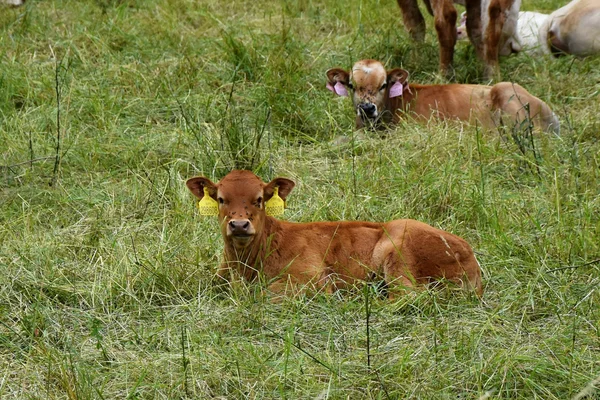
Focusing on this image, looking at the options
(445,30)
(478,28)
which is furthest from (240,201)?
(478,28)

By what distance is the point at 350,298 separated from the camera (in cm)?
601

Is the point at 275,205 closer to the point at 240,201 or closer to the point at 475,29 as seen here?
the point at 240,201

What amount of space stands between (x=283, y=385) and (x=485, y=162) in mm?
3584

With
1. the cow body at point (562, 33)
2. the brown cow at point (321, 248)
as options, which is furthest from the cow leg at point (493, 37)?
the brown cow at point (321, 248)

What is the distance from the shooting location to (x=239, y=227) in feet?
19.3

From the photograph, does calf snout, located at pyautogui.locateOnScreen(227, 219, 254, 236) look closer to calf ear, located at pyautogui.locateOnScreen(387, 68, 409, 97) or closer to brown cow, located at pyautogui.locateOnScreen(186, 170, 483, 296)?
brown cow, located at pyautogui.locateOnScreen(186, 170, 483, 296)

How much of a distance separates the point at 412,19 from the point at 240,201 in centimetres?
571

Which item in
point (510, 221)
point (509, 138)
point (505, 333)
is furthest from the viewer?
point (509, 138)

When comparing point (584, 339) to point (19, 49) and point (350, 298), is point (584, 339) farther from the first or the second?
point (19, 49)

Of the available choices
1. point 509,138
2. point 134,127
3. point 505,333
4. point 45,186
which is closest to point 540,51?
point 509,138

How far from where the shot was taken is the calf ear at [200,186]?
6.24 metres

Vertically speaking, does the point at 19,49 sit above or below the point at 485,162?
above

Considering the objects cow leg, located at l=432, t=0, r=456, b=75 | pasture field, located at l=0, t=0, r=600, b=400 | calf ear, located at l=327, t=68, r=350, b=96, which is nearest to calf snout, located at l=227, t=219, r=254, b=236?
pasture field, located at l=0, t=0, r=600, b=400

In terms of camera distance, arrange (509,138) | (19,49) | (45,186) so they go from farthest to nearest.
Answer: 1. (19,49)
2. (509,138)
3. (45,186)
